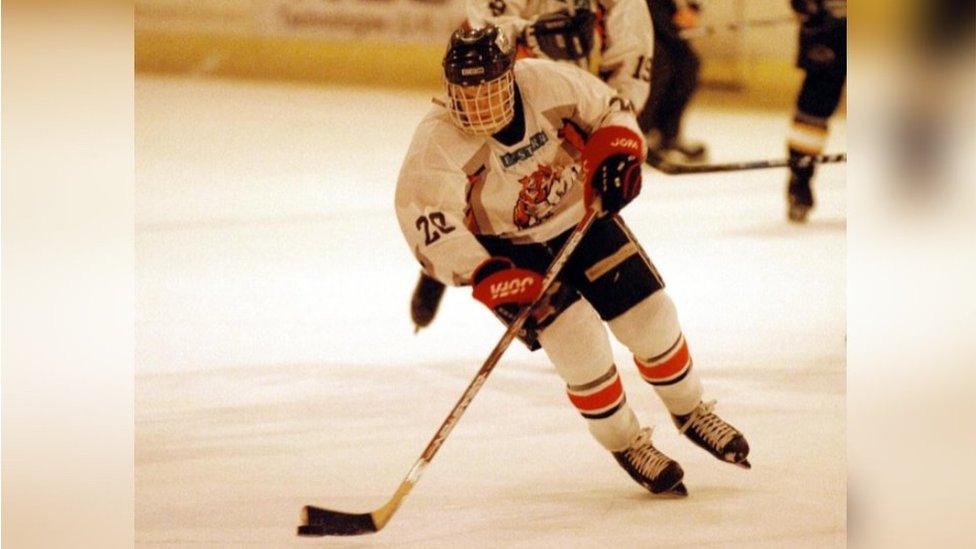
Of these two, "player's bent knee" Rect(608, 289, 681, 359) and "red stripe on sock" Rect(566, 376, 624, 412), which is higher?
"player's bent knee" Rect(608, 289, 681, 359)

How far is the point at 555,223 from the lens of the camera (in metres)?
2.25

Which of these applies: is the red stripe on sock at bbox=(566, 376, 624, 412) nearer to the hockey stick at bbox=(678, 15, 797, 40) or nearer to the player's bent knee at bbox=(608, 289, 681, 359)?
the player's bent knee at bbox=(608, 289, 681, 359)

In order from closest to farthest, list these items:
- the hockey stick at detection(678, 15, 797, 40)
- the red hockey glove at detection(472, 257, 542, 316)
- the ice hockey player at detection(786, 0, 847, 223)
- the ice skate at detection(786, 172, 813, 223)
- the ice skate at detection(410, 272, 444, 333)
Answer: the red hockey glove at detection(472, 257, 542, 316), the ice skate at detection(410, 272, 444, 333), the ice skate at detection(786, 172, 813, 223), the ice hockey player at detection(786, 0, 847, 223), the hockey stick at detection(678, 15, 797, 40)

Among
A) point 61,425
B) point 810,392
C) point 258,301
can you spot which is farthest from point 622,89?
point 61,425

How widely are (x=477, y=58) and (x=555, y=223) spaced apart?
31cm

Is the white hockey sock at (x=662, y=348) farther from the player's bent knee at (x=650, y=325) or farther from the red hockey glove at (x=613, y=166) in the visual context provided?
the red hockey glove at (x=613, y=166)

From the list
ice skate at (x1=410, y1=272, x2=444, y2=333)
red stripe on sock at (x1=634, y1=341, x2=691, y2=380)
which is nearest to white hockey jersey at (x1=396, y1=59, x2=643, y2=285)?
red stripe on sock at (x1=634, y1=341, x2=691, y2=380)

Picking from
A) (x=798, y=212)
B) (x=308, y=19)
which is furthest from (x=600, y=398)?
(x=308, y=19)

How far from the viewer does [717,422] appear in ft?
7.57

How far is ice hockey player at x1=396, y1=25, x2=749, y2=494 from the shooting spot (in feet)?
6.87

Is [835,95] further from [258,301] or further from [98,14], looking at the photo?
[98,14]

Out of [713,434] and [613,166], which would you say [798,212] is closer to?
[713,434]

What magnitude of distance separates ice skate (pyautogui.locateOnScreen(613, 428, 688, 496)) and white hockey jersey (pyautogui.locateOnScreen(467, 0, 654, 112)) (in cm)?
80

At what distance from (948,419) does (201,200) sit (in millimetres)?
2747
